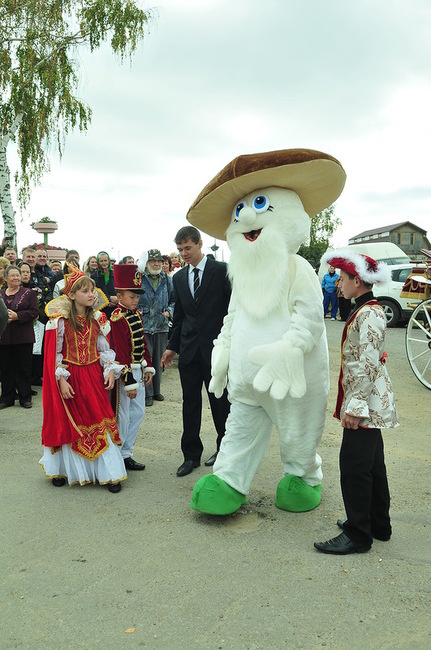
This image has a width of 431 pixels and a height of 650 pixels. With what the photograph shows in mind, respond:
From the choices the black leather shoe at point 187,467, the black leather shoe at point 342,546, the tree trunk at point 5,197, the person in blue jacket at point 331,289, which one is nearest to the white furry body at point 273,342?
the black leather shoe at point 342,546

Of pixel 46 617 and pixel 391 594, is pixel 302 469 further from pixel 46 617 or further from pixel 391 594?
pixel 46 617

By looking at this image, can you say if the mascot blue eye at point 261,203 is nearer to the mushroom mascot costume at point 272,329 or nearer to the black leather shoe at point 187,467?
the mushroom mascot costume at point 272,329

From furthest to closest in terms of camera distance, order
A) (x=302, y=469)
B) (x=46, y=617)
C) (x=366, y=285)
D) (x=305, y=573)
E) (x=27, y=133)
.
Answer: (x=27, y=133) < (x=302, y=469) < (x=366, y=285) < (x=305, y=573) < (x=46, y=617)

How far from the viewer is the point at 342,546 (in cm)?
304

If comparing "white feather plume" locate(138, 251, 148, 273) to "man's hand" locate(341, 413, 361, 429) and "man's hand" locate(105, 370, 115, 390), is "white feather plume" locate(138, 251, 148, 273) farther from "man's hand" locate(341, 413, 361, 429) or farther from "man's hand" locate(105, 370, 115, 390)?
"man's hand" locate(341, 413, 361, 429)

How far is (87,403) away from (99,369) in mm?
285

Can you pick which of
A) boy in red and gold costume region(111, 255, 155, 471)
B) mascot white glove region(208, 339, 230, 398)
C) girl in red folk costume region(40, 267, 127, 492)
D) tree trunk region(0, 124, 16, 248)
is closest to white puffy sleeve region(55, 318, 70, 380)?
girl in red folk costume region(40, 267, 127, 492)

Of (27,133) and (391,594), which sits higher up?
(27,133)

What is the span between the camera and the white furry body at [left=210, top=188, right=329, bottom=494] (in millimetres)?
3254

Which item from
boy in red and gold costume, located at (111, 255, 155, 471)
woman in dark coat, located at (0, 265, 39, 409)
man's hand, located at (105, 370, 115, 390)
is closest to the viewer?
man's hand, located at (105, 370, 115, 390)

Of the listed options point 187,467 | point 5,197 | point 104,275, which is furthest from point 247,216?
point 5,197

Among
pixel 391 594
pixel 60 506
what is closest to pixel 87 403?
pixel 60 506

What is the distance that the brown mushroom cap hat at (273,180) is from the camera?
3303 mm

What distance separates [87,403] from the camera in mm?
4098
